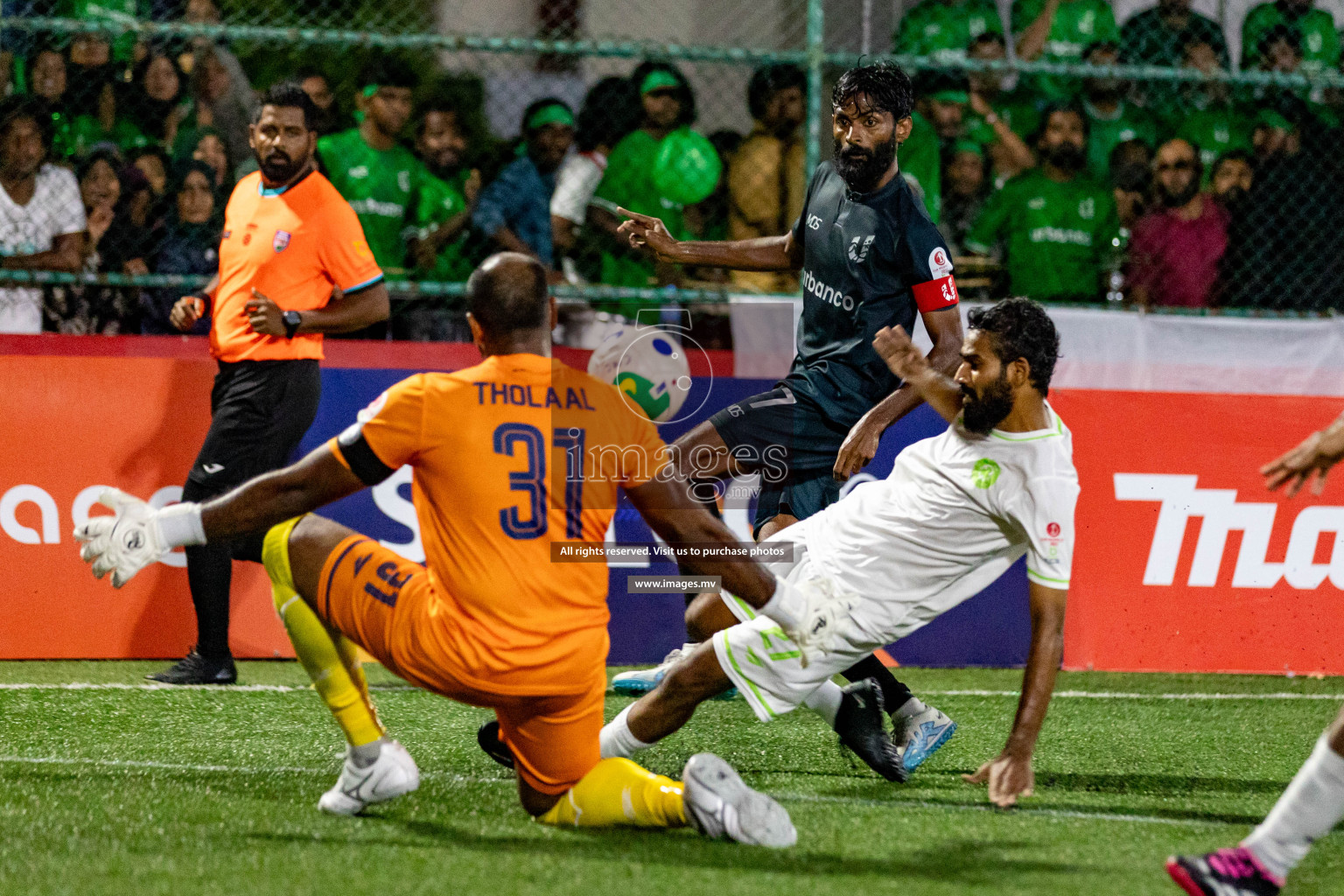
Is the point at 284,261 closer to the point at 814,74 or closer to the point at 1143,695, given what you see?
the point at 814,74

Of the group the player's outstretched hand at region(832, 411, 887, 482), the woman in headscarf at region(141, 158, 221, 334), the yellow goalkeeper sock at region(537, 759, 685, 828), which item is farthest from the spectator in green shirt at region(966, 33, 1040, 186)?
the yellow goalkeeper sock at region(537, 759, 685, 828)

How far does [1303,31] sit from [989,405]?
6001 mm

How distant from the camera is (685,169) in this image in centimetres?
811

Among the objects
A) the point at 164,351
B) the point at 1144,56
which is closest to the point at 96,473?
the point at 164,351

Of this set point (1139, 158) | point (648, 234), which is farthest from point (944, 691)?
point (1139, 158)

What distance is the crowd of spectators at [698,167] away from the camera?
761 cm

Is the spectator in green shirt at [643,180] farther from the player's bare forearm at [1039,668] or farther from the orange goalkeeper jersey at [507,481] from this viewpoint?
the orange goalkeeper jersey at [507,481]

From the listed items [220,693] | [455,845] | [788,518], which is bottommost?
[220,693]

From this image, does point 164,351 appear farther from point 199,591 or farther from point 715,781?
point 715,781

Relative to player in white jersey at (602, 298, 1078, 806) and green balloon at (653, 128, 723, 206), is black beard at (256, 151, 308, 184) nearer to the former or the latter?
green balloon at (653, 128, 723, 206)

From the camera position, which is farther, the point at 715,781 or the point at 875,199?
the point at 875,199

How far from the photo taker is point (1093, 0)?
9398mm

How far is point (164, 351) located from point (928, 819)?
460cm

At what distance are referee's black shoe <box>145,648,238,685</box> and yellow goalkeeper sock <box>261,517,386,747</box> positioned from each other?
230 cm
